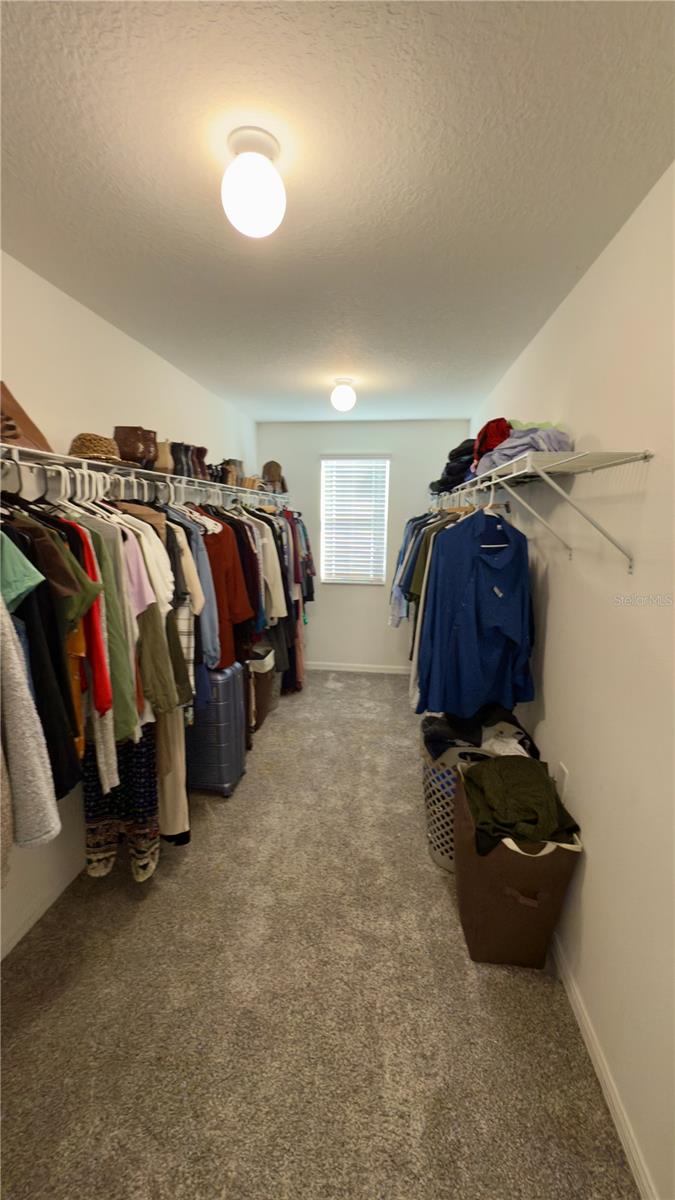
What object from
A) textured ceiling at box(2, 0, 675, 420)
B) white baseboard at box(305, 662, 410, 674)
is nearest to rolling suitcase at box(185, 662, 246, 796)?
textured ceiling at box(2, 0, 675, 420)

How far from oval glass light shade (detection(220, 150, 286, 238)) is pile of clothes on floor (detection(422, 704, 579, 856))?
180 cm

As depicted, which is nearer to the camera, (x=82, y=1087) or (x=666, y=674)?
(x=666, y=674)

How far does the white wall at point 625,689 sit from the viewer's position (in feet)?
3.36

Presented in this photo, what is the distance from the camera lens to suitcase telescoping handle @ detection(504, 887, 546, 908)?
1424 millimetres

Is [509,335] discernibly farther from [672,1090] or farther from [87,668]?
[672,1090]

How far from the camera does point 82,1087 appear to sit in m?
1.20

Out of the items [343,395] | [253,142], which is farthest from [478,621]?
[343,395]

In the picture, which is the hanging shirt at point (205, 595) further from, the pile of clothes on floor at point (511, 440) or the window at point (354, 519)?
the window at point (354, 519)

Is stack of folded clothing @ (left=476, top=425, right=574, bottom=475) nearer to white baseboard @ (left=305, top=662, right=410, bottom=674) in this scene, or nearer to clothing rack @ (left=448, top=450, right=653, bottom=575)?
clothing rack @ (left=448, top=450, right=653, bottom=575)

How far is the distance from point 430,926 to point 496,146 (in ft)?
7.85

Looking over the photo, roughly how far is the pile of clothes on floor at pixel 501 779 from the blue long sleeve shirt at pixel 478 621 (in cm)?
18

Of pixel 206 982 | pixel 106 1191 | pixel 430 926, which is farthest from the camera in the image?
pixel 430 926

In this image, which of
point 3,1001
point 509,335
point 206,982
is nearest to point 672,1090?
point 206,982

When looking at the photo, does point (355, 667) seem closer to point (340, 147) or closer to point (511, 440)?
point (511, 440)
